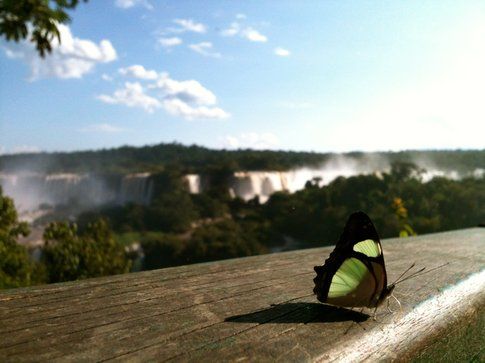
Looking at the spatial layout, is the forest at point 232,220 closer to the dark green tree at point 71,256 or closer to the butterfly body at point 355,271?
the dark green tree at point 71,256

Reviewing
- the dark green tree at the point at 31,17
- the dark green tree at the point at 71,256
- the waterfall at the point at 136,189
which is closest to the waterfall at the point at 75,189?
the waterfall at the point at 136,189

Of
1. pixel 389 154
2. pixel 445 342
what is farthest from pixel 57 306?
pixel 389 154

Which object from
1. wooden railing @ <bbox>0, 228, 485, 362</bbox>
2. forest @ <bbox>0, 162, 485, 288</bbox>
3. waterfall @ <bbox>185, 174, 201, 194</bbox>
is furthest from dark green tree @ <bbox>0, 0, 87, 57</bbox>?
waterfall @ <bbox>185, 174, 201, 194</bbox>

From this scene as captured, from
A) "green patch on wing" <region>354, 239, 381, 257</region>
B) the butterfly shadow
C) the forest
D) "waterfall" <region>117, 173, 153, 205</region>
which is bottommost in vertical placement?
the forest

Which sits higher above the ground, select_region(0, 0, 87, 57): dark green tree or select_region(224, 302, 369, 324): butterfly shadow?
select_region(0, 0, 87, 57): dark green tree

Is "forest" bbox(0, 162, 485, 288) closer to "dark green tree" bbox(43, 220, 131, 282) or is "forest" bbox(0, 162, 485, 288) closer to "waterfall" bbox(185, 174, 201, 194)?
"dark green tree" bbox(43, 220, 131, 282)

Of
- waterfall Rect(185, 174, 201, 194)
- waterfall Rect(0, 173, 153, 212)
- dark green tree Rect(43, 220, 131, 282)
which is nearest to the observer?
dark green tree Rect(43, 220, 131, 282)

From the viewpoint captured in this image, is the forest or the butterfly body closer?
the butterfly body

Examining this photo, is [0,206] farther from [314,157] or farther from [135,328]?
[314,157]

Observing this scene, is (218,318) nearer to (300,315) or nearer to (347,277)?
(300,315)
